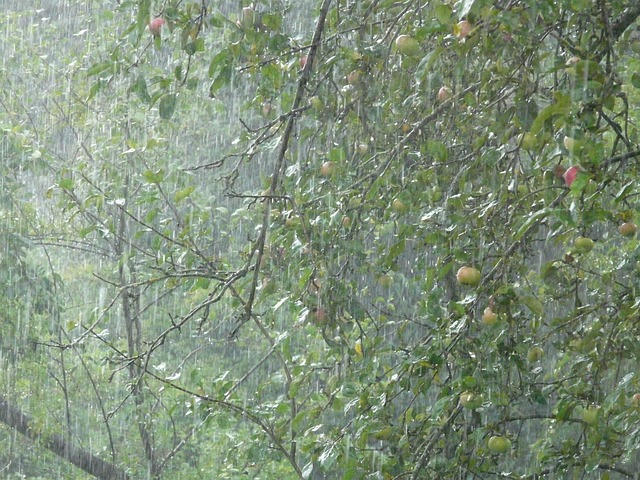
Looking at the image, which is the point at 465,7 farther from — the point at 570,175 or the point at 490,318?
the point at 490,318

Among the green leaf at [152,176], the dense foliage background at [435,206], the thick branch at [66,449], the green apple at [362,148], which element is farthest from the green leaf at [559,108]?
the thick branch at [66,449]

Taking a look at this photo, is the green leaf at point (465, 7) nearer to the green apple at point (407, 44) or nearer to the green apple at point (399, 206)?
the green apple at point (407, 44)

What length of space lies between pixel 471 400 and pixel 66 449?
422cm

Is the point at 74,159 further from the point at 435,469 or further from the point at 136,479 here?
the point at 435,469

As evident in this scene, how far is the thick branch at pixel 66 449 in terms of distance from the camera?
576 cm

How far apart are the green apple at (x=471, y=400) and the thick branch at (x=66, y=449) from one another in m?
3.94

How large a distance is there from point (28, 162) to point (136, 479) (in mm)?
2093

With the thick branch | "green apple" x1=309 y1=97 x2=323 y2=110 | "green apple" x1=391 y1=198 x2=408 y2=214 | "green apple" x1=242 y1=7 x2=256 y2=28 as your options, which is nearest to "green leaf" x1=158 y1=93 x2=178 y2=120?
"green apple" x1=242 y1=7 x2=256 y2=28

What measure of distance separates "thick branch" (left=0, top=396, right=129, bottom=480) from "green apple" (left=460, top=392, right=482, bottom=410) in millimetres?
3941

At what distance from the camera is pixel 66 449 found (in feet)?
19.5

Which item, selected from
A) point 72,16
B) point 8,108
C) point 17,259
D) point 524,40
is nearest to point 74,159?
point 8,108

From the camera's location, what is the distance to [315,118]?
9.09 ft

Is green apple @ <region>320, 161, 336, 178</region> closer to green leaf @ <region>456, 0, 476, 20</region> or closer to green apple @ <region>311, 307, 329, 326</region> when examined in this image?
green apple @ <region>311, 307, 329, 326</region>

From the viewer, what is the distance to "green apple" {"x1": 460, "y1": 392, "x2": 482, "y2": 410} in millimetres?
2238
